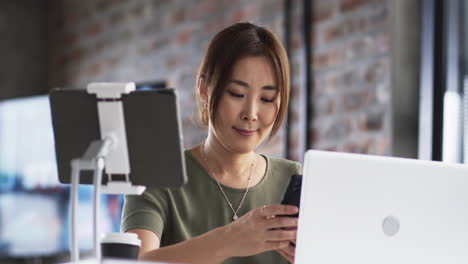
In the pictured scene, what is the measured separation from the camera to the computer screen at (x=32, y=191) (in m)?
4.10

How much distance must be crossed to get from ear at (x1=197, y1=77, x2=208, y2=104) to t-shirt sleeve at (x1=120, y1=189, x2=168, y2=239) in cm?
26

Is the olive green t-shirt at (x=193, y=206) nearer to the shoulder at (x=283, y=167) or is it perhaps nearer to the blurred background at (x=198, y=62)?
the shoulder at (x=283, y=167)

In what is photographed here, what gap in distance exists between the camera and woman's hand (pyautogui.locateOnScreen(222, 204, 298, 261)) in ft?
4.89

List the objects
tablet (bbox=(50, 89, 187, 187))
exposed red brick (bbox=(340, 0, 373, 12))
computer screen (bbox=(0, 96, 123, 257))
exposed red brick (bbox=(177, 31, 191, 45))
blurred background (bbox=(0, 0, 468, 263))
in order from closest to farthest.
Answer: tablet (bbox=(50, 89, 187, 187)) < blurred background (bbox=(0, 0, 468, 263)) < exposed red brick (bbox=(340, 0, 373, 12)) < exposed red brick (bbox=(177, 31, 191, 45)) < computer screen (bbox=(0, 96, 123, 257))

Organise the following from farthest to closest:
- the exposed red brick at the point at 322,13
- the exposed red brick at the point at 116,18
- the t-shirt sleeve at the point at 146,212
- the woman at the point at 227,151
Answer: the exposed red brick at the point at 116,18 → the exposed red brick at the point at 322,13 → the woman at the point at 227,151 → the t-shirt sleeve at the point at 146,212

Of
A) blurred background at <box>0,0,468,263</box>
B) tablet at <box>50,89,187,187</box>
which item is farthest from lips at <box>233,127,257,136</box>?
blurred background at <box>0,0,468,263</box>

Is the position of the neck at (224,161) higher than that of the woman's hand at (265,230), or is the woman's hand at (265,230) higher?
the neck at (224,161)

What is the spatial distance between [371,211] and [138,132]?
17.4 inches

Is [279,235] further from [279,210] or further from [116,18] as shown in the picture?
[116,18]

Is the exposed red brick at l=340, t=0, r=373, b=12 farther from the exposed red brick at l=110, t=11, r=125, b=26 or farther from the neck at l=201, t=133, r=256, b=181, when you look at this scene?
the exposed red brick at l=110, t=11, r=125, b=26

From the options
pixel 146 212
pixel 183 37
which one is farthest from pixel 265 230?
pixel 183 37

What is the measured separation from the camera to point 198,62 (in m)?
3.67

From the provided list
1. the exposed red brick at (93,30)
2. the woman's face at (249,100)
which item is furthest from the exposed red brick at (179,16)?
the woman's face at (249,100)

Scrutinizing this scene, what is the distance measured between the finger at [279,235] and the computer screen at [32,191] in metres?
2.62
